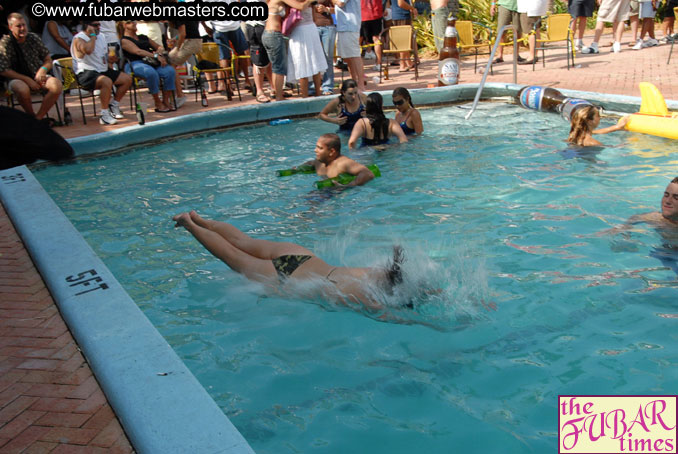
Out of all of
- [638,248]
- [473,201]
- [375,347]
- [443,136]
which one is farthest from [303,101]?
[375,347]

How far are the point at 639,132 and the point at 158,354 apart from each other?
6.97m

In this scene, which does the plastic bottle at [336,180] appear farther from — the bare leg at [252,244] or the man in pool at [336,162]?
the bare leg at [252,244]

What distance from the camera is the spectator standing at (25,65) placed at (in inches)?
340

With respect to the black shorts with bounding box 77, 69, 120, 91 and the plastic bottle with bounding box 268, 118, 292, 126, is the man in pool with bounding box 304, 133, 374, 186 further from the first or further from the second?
the black shorts with bounding box 77, 69, 120, 91

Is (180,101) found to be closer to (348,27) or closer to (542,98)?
(348,27)

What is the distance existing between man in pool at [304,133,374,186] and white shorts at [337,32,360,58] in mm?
5007

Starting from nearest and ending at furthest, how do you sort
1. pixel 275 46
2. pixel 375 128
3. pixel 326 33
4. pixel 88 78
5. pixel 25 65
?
1. pixel 375 128
2. pixel 25 65
3. pixel 88 78
4. pixel 275 46
5. pixel 326 33

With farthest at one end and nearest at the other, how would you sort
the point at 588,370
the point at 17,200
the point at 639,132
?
the point at 639,132 < the point at 17,200 < the point at 588,370

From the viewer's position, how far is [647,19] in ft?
45.1

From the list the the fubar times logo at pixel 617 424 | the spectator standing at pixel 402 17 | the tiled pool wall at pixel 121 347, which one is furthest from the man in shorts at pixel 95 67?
the the fubar times logo at pixel 617 424

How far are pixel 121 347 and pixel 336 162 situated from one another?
3.96m

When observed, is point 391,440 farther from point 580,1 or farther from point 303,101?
point 580,1

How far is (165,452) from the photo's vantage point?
7.53ft

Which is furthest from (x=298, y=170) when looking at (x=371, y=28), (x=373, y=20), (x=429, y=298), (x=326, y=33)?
(x=371, y=28)
